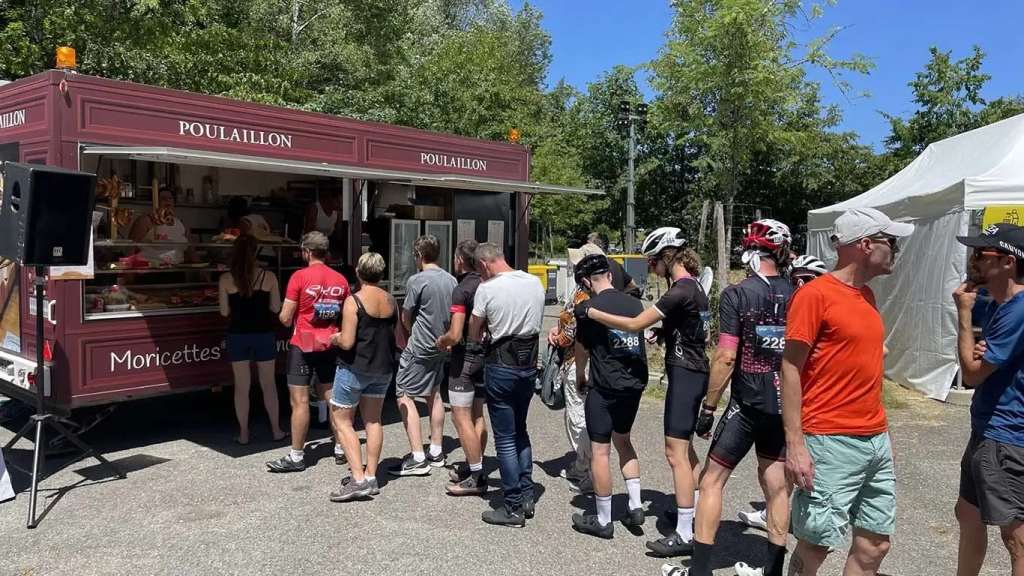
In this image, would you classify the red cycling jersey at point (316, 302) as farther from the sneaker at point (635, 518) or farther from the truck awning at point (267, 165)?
the sneaker at point (635, 518)

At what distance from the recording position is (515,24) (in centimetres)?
4159

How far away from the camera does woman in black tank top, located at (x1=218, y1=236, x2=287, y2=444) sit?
595 centimetres

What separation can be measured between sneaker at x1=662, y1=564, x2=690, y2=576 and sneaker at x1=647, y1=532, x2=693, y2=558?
10.5 inches

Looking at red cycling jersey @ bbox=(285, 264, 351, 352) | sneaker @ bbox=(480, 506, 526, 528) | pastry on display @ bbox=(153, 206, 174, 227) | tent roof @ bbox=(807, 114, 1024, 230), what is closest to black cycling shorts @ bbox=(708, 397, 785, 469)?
sneaker @ bbox=(480, 506, 526, 528)

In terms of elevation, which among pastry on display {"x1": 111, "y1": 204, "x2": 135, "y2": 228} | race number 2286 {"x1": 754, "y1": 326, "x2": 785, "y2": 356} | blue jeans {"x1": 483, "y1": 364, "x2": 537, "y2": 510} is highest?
pastry on display {"x1": 111, "y1": 204, "x2": 135, "y2": 228}

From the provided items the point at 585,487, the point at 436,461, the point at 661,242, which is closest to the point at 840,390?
the point at 661,242

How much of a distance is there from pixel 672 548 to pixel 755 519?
77cm

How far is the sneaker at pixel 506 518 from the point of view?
4.54 metres

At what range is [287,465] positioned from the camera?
553 centimetres

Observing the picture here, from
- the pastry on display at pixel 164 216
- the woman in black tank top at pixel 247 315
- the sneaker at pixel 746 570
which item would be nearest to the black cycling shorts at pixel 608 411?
the sneaker at pixel 746 570

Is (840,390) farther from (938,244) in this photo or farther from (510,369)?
(938,244)

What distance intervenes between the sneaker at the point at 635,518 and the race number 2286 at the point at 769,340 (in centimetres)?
132

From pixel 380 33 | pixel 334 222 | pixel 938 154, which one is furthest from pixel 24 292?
pixel 380 33

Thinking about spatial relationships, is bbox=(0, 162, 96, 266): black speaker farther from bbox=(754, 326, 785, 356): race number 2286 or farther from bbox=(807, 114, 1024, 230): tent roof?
bbox=(807, 114, 1024, 230): tent roof
